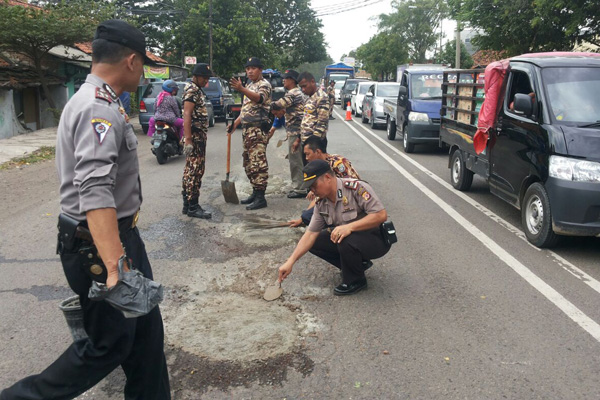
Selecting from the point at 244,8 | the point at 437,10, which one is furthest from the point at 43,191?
the point at 437,10

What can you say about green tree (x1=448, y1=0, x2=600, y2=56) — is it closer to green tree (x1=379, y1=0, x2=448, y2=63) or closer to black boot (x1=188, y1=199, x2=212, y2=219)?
black boot (x1=188, y1=199, x2=212, y2=219)

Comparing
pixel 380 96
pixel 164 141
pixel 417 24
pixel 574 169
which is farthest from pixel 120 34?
pixel 417 24

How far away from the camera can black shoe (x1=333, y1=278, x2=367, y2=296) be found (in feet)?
15.0

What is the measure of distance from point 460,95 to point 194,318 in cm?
611

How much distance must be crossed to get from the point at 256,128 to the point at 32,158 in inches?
295

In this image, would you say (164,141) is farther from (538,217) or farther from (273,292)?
(538,217)

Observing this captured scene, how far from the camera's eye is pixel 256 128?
7.57 m

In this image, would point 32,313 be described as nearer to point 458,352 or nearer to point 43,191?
point 458,352

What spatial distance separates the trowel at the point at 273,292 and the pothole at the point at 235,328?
0.07 m

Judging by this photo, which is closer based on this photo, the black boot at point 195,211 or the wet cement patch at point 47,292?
the wet cement patch at point 47,292

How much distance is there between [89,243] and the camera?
2.35 m

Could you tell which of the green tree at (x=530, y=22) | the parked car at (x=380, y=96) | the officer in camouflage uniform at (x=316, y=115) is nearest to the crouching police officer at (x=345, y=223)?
the officer in camouflage uniform at (x=316, y=115)

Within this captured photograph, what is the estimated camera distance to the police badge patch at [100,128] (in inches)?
88.4

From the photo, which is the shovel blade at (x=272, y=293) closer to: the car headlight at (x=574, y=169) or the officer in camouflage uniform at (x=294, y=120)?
the car headlight at (x=574, y=169)
